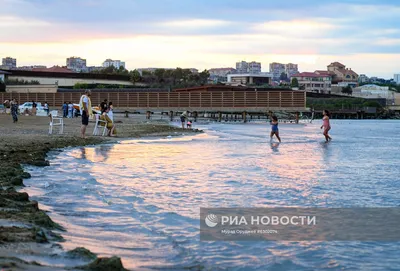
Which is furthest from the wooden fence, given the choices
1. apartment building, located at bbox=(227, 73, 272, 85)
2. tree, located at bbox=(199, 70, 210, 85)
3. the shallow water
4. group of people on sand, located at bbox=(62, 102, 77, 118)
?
apartment building, located at bbox=(227, 73, 272, 85)

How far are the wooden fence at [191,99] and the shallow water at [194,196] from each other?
47798mm

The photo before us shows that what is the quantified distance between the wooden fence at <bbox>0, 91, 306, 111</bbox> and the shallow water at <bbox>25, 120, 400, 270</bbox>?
47.8 m

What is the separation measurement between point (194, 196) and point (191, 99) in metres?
62.0

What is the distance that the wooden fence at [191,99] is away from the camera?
232 ft

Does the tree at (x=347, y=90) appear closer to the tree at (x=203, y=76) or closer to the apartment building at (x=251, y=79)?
the apartment building at (x=251, y=79)

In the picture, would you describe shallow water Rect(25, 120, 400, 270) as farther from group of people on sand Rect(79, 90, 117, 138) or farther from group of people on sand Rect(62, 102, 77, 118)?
group of people on sand Rect(62, 102, 77, 118)

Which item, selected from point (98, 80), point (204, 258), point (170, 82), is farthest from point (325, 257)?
point (170, 82)

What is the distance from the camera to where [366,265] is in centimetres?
709

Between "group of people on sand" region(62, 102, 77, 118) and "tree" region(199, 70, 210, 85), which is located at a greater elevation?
"tree" region(199, 70, 210, 85)

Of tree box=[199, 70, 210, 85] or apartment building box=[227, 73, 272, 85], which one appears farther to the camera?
apartment building box=[227, 73, 272, 85]

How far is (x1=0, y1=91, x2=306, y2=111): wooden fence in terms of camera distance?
70.6 m

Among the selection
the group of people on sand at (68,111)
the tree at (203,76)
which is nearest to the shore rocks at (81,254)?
the group of people on sand at (68,111)

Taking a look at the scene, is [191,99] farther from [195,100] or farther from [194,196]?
[194,196]

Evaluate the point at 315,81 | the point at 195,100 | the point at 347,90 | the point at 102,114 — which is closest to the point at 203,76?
the point at 347,90
